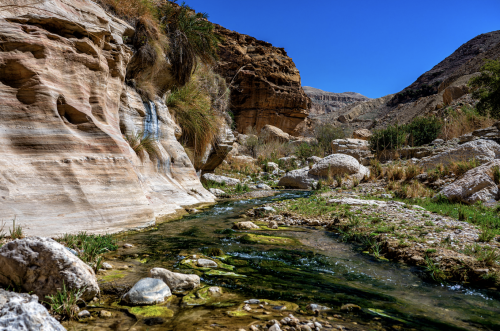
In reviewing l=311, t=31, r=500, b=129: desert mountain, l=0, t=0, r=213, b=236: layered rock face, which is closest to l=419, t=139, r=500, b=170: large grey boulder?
l=0, t=0, r=213, b=236: layered rock face

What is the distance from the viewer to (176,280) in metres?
2.61

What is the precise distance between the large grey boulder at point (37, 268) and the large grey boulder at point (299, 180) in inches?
471

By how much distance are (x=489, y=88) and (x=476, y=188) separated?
9.45 meters

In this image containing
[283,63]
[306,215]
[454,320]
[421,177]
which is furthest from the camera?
[283,63]

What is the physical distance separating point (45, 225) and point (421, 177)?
9.94 meters

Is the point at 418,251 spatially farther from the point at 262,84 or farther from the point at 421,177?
the point at 262,84

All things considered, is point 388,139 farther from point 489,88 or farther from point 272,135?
point 272,135

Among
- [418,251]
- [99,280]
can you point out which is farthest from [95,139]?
[418,251]

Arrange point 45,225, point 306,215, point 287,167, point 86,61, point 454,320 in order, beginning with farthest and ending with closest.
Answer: point 287,167 → point 306,215 → point 86,61 → point 45,225 → point 454,320

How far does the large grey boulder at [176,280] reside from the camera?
8.47ft

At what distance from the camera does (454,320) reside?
2207 millimetres

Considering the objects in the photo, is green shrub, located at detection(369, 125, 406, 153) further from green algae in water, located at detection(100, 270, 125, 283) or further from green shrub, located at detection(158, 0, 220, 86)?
green algae in water, located at detection(100, 270, 125, 283)

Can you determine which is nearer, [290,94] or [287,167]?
[287,167]

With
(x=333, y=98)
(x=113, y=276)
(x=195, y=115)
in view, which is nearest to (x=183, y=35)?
(x=195, y=115)
